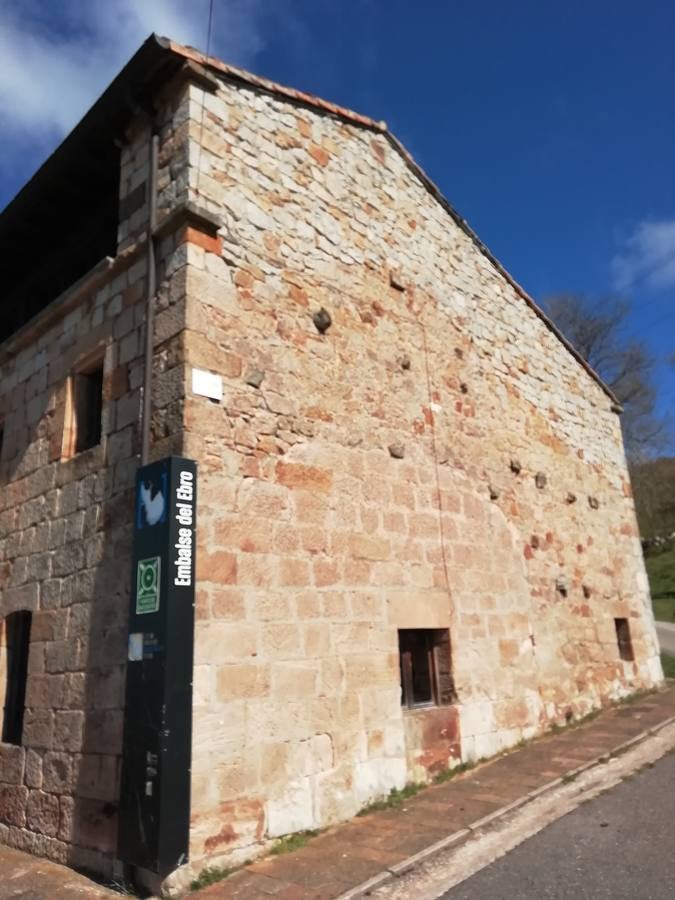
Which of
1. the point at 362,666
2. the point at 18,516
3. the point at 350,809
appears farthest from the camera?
the point at 18,516

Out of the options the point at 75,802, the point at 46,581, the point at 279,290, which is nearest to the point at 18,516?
the point at 46,581

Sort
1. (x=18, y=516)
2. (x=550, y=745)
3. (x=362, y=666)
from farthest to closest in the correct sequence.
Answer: (x=550, y=745), (x=18, y=516), (x=362, y=666)

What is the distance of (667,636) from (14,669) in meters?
16.7

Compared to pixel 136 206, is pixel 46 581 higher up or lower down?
lower down

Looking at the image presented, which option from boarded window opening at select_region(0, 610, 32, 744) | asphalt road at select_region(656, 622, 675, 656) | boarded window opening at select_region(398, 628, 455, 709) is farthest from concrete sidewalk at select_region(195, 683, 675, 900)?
asphalt road at select_region(656, 622, 675, 656)

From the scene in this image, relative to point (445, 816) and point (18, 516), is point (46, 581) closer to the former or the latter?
point (18, 516)

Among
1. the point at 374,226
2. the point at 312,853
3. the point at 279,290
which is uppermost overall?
the point at 374,226

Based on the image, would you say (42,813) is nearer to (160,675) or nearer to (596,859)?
(160,675)

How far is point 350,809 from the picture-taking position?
16.8 ft

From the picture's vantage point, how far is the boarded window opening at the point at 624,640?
9.97 meters

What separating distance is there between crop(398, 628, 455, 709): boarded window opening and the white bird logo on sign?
276 cm

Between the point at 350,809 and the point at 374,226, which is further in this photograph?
the point at 374,226

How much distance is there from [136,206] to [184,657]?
371 cm

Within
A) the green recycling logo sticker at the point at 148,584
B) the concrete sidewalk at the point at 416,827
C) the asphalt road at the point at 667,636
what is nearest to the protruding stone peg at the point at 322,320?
the green recycling logo sticker at the point at 148,584
